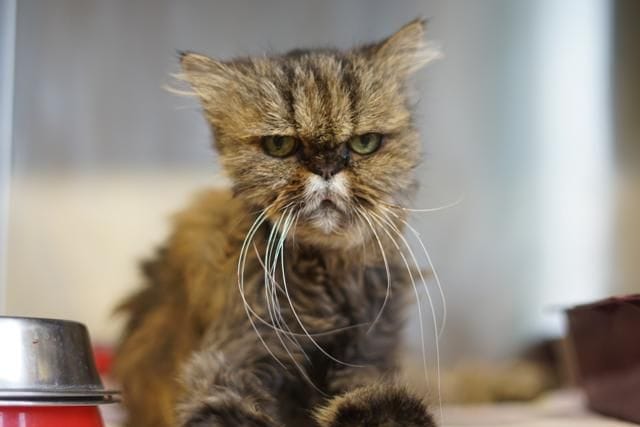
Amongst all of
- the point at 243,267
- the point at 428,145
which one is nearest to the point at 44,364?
the point at 243,267

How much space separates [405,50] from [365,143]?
6.9 inches

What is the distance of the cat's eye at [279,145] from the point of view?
112cm

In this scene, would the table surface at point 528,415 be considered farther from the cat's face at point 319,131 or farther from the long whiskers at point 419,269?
the cat's face at point 319,131

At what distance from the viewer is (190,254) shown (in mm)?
1421

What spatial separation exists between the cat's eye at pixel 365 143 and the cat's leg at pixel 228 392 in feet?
1.09

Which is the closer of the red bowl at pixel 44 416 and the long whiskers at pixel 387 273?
the red bowl at pixel 44 416

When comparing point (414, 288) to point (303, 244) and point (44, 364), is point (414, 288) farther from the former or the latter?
point (44, 364)

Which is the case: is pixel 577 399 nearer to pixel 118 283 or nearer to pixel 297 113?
pixel 297 113

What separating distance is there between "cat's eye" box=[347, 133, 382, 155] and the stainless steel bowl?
0.44 metres

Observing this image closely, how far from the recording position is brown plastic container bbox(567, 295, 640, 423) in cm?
114

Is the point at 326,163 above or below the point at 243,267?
above

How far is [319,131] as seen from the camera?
3.57 ft

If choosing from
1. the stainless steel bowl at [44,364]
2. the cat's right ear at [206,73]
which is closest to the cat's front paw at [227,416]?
the stainless steel bowl at [44,364]

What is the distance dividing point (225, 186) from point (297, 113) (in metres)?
0.29
